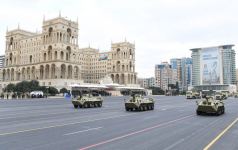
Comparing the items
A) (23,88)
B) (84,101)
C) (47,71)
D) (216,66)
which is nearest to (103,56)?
(47,71)

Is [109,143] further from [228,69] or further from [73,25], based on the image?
[228,69]

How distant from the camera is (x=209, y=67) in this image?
186 metres

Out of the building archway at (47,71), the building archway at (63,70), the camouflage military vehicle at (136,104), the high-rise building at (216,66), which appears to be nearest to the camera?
the camouflage military vehicle at (136,104)

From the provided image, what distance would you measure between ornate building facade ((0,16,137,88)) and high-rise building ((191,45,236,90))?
150ft

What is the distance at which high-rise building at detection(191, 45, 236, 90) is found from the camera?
184 meters

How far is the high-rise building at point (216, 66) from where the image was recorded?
184 m

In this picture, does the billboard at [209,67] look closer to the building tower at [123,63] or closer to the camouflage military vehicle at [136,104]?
the building tower at [123,63]

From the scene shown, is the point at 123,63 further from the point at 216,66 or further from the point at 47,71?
the point at 216,66

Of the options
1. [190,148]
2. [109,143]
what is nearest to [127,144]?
[109,143]

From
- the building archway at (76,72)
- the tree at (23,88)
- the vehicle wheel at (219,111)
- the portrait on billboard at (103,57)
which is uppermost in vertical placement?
the portrait on billboard at (103,57)

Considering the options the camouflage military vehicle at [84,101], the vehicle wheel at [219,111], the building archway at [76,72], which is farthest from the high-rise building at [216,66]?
the vehicle wheel at [219,111]

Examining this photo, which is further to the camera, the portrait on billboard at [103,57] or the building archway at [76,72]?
the portrait on billboard at [103,57]

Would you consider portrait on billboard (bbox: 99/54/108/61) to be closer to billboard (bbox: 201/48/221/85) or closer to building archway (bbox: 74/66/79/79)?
building archway (bbox: 74/66/79/79)

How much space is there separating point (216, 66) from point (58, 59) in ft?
354
